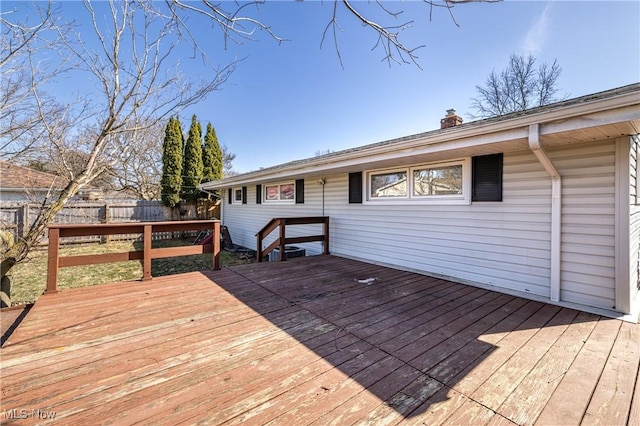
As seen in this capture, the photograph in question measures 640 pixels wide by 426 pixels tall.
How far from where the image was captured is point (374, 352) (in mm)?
2295

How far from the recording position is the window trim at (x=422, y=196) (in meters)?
4.38

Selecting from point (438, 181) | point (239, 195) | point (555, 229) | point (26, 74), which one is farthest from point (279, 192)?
point (555, 229)

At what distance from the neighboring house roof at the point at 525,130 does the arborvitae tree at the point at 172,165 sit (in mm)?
11316

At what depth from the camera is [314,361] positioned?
2.14 m

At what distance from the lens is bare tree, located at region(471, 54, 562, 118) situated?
13.0m

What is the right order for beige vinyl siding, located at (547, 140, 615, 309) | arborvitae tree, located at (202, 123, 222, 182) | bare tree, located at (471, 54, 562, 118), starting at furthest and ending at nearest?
arborvitae tree, located at (202, 123, 222, 182) < bare tree, located at (471, 54, 562, 118) < beige vinyl siding, located at (547, 140, 615, 309)

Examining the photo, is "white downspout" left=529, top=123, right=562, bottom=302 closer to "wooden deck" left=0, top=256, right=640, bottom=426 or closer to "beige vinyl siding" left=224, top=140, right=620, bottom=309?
"beige vinyl siding" left=224, top=140, right=620, bottom=309

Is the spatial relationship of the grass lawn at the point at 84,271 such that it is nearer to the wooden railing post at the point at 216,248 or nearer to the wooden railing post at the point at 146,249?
the wooden railing post at the point at 146,249

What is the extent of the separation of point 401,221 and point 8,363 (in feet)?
17.2

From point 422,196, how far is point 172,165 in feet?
42.4

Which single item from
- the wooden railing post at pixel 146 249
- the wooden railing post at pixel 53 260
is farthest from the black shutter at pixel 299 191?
the wooden railing post at pixel 53 260

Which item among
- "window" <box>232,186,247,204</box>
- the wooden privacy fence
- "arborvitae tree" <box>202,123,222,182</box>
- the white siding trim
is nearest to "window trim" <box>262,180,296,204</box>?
"window" <box>232,186,247,204</box>

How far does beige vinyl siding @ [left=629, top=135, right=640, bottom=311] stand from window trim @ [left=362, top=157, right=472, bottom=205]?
1.72 meters

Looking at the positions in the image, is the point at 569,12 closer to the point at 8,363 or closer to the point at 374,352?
the point at 374,352
